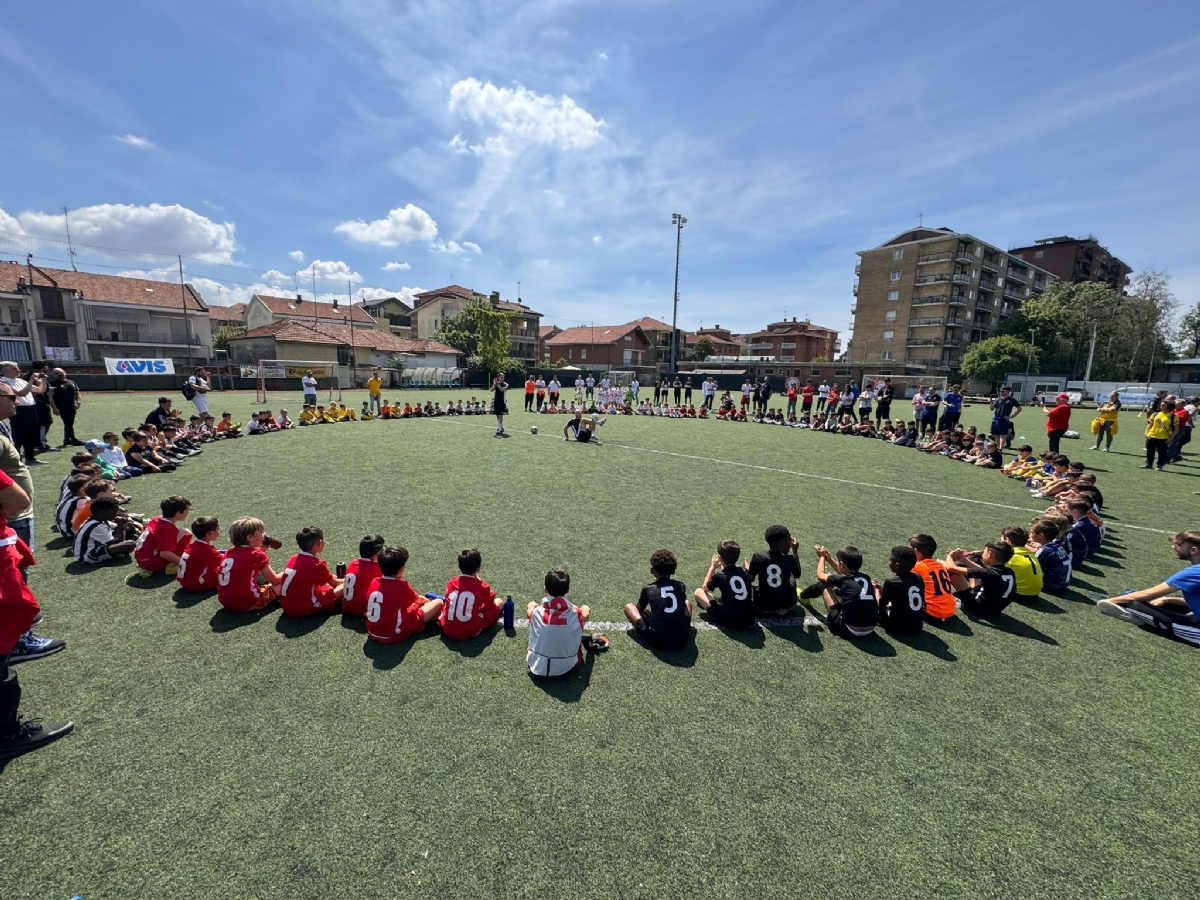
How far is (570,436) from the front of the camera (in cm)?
1775

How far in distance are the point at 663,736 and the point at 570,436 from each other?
47.4 ft

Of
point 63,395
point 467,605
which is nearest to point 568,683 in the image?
point 467,605

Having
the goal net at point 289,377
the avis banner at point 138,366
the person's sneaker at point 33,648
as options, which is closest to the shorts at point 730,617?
the person's sneaker at point 33,648

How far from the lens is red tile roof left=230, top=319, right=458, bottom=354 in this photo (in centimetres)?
4525

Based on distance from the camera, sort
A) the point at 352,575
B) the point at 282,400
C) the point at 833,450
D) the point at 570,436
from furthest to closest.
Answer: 1. the point at 282,400
2. the point at 570,436
3. the point at 833,450
4. the point at 352,575

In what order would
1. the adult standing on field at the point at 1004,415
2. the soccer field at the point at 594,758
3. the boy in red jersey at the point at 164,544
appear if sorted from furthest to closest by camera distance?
the adult standing on field at the point at 1004,415 → the boy in red jersey at the point at 164,544 → the soccer field at the point at 594,758

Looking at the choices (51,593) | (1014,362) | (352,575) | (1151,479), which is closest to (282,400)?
(51,593)

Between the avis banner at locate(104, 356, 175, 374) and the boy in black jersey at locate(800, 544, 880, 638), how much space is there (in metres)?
45.8

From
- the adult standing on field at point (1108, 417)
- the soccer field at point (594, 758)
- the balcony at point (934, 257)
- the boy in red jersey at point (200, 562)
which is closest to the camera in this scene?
the soccer field at point (594, 758)

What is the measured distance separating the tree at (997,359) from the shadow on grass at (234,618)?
6119cm

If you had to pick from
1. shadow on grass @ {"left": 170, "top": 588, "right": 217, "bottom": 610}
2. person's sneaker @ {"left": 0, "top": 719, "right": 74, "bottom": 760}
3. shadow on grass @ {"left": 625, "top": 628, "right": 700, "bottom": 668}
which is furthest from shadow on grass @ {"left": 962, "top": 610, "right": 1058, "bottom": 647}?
shadow on grass @ {"left": 170, "top": 588, "right": 217, "bottom": 610}

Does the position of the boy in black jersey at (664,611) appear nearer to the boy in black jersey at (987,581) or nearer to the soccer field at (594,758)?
the soccer field at (594,758)

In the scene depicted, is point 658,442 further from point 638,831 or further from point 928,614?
point 638,831

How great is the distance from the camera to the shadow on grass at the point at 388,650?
4.35m
